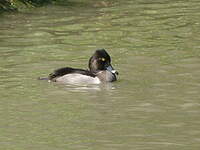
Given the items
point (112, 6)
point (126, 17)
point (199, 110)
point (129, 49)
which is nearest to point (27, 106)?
point (199, 110)

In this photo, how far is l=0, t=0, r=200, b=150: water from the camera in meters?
13.0

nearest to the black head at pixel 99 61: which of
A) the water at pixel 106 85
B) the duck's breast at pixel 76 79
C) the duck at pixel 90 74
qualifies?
the duck at pixel 90 74

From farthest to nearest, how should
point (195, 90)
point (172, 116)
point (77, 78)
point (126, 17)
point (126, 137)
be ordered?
point (126, 17), point (77, 78), point (195, 90), point (172, 116), point (126, 137)

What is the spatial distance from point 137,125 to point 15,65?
621 cm

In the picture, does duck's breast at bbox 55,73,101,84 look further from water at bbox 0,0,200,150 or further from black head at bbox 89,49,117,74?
black head at bbox 89,49,117,74

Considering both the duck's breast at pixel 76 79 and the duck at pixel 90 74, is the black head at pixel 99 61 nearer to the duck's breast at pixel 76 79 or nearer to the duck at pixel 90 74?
the duck at pixel 90 74

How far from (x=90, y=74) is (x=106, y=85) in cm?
43

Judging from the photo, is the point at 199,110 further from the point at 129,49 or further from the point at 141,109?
the point at 129,49

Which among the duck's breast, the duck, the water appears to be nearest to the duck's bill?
the duck

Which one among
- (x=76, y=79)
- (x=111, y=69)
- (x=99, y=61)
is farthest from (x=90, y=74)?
(x=99, y=61)

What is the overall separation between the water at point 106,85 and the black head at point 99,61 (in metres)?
0.48

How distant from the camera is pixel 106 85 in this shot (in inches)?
706

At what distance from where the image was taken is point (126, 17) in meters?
26.9

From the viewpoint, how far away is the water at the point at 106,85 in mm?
13039
